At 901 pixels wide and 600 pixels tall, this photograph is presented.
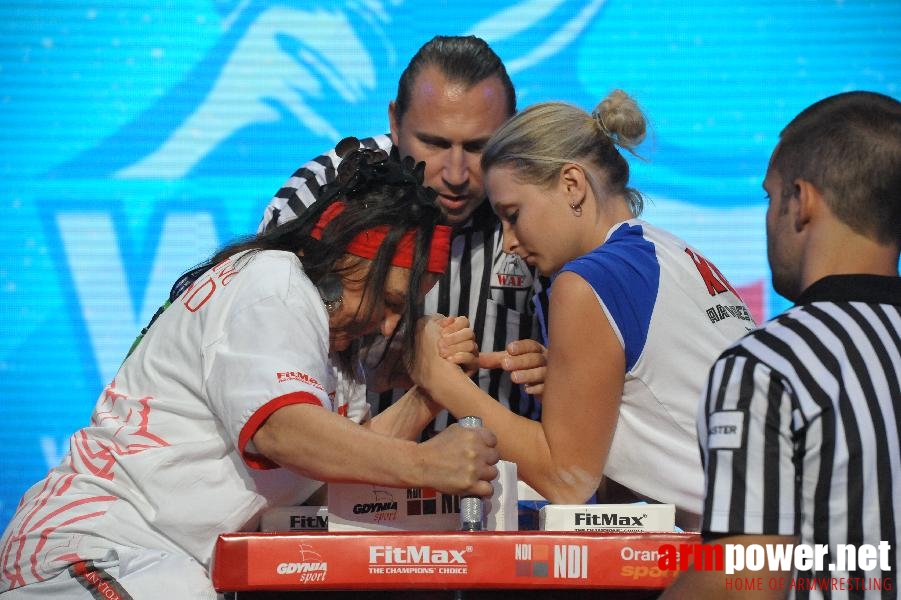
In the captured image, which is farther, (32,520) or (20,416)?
(20,416)

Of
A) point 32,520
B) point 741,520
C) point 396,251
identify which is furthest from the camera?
point 396,251

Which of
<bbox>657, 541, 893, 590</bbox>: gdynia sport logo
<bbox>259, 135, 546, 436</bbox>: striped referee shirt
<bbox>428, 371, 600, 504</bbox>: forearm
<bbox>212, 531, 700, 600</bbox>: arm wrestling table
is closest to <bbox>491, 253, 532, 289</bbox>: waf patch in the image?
<bbox>259, 135, 546, 436</bbox>: striped referee shirt

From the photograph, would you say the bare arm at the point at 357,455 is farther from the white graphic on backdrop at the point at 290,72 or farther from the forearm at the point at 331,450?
the white graphic on backdrop at the point at 290,72

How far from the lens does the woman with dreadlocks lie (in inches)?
60.3

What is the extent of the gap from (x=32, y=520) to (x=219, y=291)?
0.47 metres

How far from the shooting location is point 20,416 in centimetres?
412

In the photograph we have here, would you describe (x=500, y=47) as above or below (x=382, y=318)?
above

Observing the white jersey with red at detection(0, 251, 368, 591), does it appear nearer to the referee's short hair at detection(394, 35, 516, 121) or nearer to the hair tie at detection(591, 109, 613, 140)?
the hair tie at detection(591, 109, 613, 140)

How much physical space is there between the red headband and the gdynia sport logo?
0.84m

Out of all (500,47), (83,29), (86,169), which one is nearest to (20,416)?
(86,169)

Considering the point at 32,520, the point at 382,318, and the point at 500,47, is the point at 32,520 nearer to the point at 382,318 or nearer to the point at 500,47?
the point at 382,318

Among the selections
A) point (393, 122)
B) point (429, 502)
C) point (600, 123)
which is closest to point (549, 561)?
point (429, 502)

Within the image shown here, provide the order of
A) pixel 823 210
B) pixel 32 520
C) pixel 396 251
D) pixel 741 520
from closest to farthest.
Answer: pixel 741 520 < pixel 823 210 < pixel 32 520 < pixel 396 251

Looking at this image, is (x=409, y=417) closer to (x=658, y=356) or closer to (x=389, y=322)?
(x=389, y=322)
